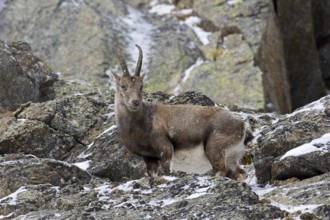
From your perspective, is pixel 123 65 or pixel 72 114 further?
pixel 72 114

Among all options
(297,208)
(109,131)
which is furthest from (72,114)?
(297,208)

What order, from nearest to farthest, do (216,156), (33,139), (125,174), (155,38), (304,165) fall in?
1. (304,165)
2. (216,156)
3. (125,174)
4. (33,139)
5. (155,38)

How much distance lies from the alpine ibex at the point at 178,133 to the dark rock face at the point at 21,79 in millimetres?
6265

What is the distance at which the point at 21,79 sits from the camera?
20.6 metres

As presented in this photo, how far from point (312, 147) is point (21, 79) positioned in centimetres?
964

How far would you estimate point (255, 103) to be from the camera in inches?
1076

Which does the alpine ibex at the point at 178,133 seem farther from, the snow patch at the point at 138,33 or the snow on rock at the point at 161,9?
the snow on rock at the point at 161,9

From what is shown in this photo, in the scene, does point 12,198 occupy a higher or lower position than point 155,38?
lower

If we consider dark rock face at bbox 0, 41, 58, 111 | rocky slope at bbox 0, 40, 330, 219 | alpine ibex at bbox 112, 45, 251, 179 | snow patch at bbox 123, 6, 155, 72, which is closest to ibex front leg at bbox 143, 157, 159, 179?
alpine ibex at bbox 112, 45, 251, 179

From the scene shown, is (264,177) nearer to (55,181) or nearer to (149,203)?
(149,203)

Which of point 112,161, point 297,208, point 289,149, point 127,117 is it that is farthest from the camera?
point 112,161

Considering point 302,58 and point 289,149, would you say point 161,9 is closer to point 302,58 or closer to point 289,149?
point 302,58

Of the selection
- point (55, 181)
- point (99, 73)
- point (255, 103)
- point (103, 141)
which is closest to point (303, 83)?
point (255, 103)

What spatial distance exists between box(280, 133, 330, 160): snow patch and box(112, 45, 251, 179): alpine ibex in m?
1.23
